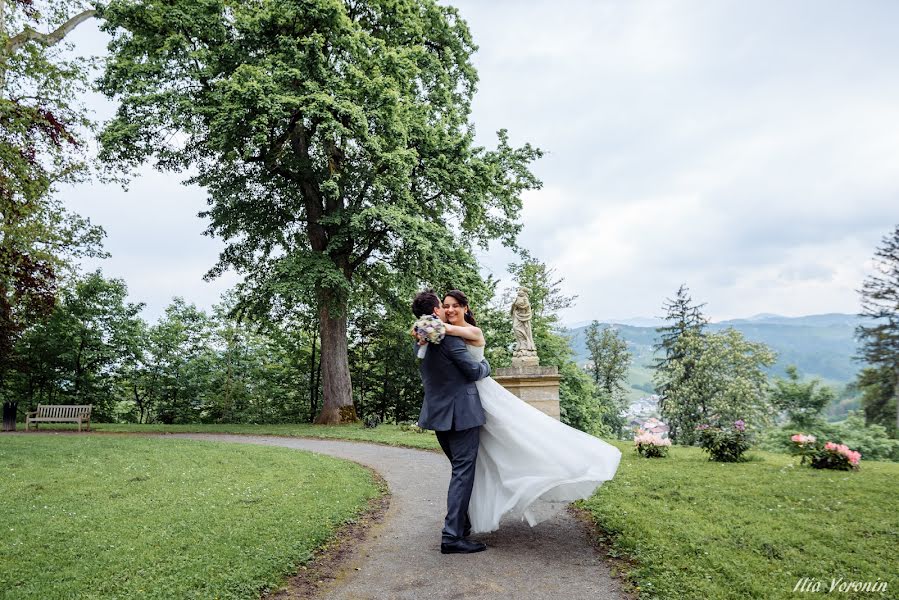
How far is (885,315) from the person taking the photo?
42656mm

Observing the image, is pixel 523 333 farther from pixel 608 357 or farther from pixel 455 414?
pixel 608 357

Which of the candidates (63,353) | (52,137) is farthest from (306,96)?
(63,353)

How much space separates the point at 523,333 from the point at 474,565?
955 centimetres

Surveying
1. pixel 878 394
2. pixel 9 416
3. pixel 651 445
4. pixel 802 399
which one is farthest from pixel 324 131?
pixel 878 394

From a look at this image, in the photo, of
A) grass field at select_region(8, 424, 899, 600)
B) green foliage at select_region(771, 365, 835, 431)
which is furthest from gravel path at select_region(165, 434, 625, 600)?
green foliage at select_region(771, 365, 835, 431)

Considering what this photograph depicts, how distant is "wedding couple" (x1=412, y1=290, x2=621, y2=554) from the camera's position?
192 inches

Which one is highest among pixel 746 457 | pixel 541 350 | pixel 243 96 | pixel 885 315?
pixel 243 96

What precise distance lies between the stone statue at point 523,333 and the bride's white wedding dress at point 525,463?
8.42 metres

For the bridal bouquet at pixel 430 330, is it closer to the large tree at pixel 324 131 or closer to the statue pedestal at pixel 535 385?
the statue pedestal at pixel 535 385

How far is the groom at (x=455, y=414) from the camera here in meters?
4.94

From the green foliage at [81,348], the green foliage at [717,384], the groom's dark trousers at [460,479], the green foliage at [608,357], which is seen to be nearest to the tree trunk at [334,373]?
the green foliage at [81,348]

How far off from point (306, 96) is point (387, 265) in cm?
705

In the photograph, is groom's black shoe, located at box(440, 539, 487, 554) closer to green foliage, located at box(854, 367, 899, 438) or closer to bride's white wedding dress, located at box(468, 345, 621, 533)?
bride's white wedding dress, located at box(468, 345, 621, 533)

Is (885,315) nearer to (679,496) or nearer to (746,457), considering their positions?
(746,457)
